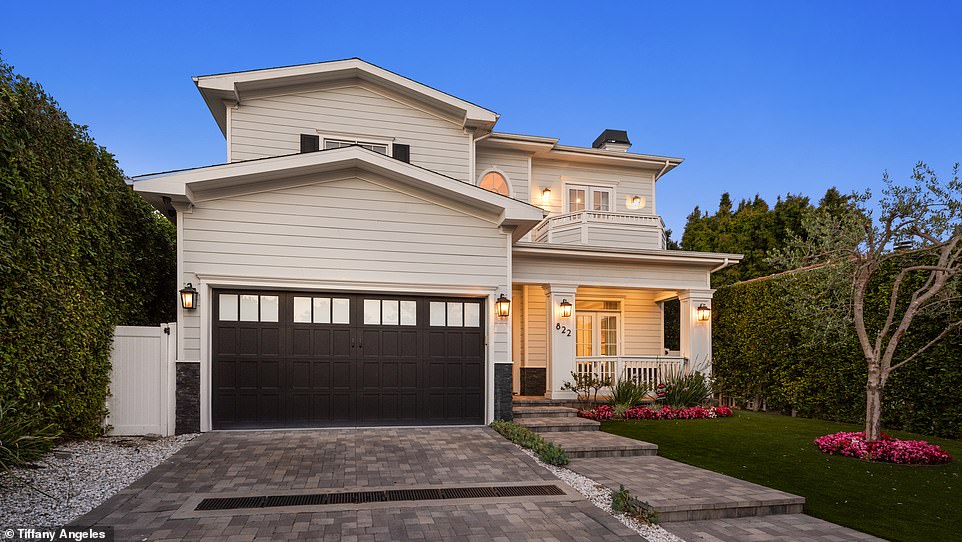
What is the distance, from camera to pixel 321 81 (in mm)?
10883

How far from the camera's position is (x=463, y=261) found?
885 centimetres

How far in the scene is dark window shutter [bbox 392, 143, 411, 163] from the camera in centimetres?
1123

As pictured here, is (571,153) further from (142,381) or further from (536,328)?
(142,381)

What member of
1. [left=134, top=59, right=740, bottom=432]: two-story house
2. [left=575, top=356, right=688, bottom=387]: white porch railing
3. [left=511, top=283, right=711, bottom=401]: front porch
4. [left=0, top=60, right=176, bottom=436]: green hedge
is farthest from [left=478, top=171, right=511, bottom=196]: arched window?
[left=0, top=60, right=176, bottom=436]: green hedge

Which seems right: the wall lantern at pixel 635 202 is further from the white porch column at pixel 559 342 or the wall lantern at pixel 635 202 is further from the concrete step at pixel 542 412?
the concrete step at pixel 542 412

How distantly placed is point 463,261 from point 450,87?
52015 millimetres

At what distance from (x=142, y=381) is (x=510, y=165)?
9.05m

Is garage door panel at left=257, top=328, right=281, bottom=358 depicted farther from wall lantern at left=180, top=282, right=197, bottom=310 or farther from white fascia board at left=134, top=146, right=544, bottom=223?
white fascia board at left=134, top=146, right=544, bottom=223

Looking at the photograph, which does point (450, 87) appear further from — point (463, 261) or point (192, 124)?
point (463, 261)

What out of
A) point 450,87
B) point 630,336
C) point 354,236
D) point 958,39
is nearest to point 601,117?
point 450,87

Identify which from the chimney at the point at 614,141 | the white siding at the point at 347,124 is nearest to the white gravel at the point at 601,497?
the white siding at the point at 347,124

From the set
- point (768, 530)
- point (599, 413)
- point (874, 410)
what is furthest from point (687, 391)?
point (768, 530)

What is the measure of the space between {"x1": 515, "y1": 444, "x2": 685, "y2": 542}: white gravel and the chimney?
400 inches

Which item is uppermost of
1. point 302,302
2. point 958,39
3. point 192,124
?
point 192,124
